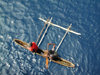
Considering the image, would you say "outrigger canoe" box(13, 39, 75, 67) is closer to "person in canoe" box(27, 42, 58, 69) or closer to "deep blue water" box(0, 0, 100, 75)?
"person in canoe" box(27, 42, 58, 69)

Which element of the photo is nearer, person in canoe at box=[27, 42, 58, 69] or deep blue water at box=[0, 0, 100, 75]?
person in canoe at box=[27, 42, 58, 69]

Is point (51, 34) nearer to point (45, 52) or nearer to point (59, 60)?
point (45, 52)

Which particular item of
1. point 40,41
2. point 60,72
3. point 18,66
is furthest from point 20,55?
point 60,72

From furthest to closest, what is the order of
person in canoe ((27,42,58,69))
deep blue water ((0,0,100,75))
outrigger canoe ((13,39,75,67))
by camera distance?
1. outrigger canoe ((13,39,75,67))
2. deep blue water ((0,0,100,75))
3. person in canoe ((27,42,58,69))

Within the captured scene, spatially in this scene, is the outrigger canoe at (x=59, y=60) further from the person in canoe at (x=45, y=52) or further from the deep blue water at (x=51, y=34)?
the deep blue water at (x=51, y=34)

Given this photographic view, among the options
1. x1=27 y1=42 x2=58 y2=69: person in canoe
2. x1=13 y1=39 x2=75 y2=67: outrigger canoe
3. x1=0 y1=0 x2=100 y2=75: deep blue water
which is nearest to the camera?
x1=27 y1=42 x2=58 y2=69: person in canoe

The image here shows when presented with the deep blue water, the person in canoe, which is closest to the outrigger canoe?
the person in canoe

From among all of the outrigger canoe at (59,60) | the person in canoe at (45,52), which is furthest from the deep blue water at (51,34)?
the person in canoe at (45,52)

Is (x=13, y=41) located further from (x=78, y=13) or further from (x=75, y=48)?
(x=78, y=13)

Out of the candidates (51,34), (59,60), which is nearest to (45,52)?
(59,60)
